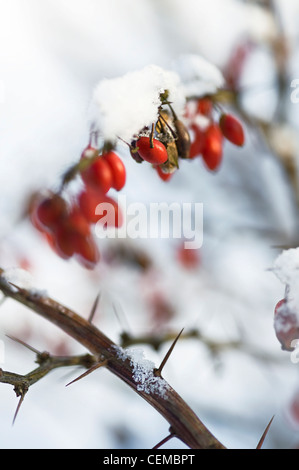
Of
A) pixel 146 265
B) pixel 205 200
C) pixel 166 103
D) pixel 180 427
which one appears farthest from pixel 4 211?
pixel 205 200

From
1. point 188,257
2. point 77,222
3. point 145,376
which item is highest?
point 188,257

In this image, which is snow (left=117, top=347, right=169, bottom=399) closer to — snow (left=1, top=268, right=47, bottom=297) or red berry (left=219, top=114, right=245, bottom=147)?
snow (left=1, top=268, right=47, bottom=297)

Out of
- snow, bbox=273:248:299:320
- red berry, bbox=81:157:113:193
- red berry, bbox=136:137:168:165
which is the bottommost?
snow, bbox=273:248:299:320

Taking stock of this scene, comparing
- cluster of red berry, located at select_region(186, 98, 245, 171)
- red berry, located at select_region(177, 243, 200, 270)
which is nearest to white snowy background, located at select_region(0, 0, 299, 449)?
red berry, located at select_region(177, 243, 200, 270)

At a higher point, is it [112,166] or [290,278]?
[112,166]

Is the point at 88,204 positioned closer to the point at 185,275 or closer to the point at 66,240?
the point at 66,240

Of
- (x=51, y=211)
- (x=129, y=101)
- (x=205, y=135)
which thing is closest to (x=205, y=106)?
(x=205, y=135)
